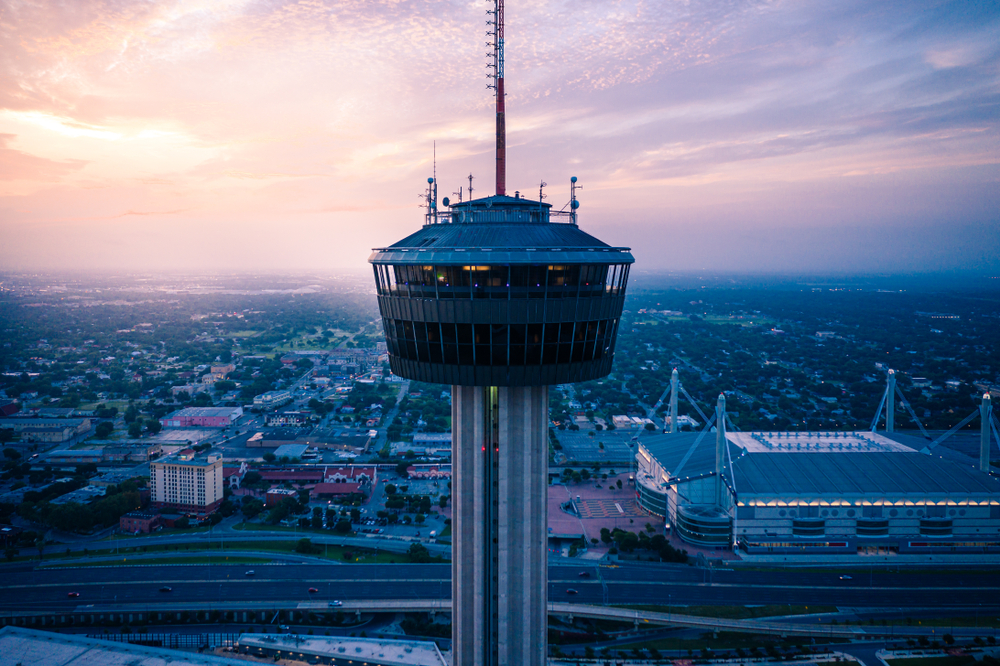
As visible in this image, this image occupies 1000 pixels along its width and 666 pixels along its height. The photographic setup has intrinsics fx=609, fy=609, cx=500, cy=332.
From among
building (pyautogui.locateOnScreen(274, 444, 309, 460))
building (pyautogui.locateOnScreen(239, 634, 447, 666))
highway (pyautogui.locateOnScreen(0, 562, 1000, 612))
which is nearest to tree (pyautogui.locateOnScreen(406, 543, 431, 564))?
highway (pyautogui.locateOnScreen(0, 562, 1000, 612))

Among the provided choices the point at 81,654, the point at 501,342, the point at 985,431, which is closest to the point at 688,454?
the point at 985,431

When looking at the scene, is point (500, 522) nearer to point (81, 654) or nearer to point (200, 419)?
point (81, 654)

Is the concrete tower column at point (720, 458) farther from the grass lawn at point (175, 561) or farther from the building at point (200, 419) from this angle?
the building at point (200, 419)

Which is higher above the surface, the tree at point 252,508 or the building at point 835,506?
the building at point 835,506

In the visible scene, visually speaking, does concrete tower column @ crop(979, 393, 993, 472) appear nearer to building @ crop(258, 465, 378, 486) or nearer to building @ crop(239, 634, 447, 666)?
building @ crop(239, 634, 447, 666)

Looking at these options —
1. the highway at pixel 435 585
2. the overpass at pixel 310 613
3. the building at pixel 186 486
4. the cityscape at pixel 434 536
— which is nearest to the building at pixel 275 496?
the cityscape at pixel 434 536

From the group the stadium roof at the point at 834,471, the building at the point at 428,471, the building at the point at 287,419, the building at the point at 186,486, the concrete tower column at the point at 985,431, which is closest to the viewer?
the stadium roof at the point at 834,471
